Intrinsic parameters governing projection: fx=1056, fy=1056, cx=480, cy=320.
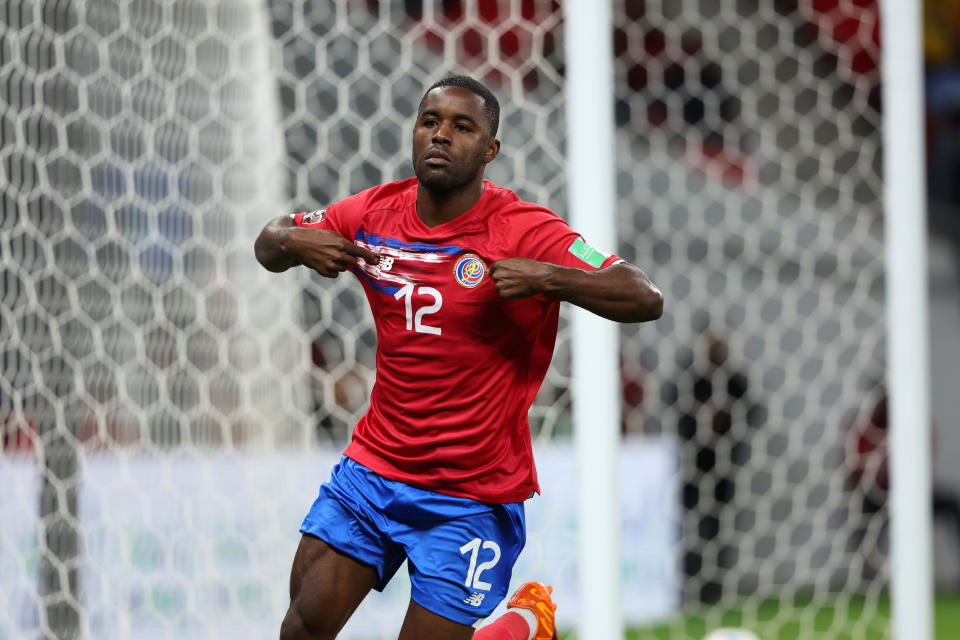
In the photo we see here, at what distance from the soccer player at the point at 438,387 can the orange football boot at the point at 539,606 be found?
31 centimetres

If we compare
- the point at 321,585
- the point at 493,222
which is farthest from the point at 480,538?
the point at 493,222

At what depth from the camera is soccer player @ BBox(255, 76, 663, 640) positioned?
2.06 meters

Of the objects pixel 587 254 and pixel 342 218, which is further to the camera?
pixel 342 218

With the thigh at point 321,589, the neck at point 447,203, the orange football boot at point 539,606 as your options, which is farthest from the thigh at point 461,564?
the neck at point 447,203

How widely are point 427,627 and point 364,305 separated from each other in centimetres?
259

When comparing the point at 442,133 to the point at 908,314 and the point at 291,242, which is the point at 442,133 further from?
the point at 908,314

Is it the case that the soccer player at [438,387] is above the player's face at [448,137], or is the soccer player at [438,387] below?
below

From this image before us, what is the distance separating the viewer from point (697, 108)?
6824 millimetres

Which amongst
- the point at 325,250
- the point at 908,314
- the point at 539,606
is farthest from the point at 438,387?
the point at 908,314

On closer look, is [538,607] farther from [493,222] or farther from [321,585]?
[493,222]

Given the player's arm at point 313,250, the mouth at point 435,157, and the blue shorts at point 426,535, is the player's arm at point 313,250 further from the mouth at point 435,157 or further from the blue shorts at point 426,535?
the blue shorts at point 426,535

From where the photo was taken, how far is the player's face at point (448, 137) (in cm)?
200

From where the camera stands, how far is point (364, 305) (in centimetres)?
457

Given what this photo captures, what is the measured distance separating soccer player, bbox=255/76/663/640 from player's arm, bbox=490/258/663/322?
0.33 ft
